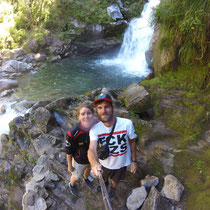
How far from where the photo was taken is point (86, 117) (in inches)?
95.7

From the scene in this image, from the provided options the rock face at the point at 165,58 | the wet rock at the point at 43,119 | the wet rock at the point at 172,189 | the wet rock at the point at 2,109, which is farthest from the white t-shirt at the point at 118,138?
the wet rock at the point at 2,109

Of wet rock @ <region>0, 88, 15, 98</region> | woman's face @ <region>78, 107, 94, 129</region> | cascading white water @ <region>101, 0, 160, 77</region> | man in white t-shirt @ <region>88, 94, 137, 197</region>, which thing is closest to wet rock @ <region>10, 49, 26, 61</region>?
wet rock @ <region>0, 88, 15, 98</region>

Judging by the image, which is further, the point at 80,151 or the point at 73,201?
the point at 73,201

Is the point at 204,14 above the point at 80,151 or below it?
above

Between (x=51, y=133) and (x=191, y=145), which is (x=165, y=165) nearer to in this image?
(x=191, y=145)

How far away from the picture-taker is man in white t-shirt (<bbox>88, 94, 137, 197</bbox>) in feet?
6.89

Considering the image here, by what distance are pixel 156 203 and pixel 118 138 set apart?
1.27 meters

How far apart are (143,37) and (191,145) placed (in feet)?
37.6

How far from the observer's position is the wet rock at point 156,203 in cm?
260

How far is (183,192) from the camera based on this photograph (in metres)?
2.88

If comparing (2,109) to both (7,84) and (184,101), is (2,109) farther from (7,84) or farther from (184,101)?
(184,101)

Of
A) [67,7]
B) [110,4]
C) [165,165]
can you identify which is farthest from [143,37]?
[165,165]

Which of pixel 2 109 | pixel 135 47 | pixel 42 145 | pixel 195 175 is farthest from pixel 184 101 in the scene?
pixel 135 47

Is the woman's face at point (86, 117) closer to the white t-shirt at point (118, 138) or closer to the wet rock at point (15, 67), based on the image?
the white t-shirt at point (118, 138)
